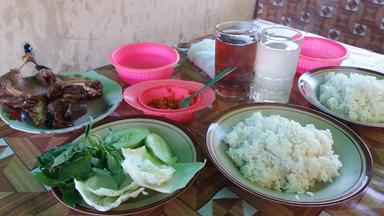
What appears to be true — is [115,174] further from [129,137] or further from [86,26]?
[86,26]

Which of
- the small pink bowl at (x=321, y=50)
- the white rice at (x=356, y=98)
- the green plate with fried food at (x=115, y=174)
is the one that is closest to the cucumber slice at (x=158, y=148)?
the green plate with fried food at (x=115, y=174)

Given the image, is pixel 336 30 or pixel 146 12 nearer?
pixel 146 12

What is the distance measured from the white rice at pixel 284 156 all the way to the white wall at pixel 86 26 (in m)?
1.27

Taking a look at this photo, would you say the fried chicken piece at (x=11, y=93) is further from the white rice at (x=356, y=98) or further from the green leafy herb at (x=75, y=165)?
the white rice at (x=356, y=98)

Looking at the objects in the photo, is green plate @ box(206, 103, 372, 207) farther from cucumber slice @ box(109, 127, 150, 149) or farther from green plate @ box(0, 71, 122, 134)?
green plate @ box(0, 71, 122, 134)

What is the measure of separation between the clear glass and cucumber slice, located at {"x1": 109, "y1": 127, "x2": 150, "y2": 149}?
438 millimetres

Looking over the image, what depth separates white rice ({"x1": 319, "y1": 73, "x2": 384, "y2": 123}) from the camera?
36.4 inches

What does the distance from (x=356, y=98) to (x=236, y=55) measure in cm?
38

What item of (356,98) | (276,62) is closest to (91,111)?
(276,62)

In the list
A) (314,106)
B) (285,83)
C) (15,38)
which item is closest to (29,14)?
(15,38)

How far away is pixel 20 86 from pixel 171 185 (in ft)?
1.97

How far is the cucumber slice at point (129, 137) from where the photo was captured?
0.73 m

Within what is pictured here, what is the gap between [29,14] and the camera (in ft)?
5.04

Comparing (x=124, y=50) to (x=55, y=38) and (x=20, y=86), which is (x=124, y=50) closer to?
(x=20, y=86)
